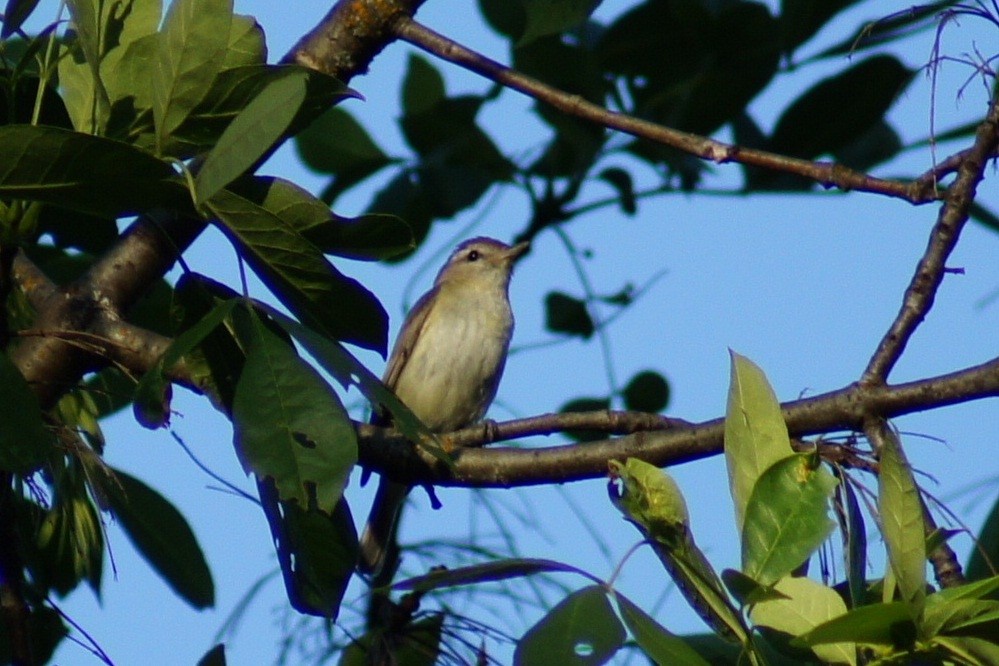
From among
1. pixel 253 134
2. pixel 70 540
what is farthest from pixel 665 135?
pixel 70 540

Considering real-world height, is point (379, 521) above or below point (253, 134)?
above

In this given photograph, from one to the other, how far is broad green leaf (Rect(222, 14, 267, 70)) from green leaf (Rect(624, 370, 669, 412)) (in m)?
2.36

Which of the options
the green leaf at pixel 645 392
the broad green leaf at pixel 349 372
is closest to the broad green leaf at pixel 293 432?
the broad green leaf at pixel 349 372

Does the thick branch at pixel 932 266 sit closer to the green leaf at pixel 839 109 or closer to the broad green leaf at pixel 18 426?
the broad green leaf at pixel 18 426

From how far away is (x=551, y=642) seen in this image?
145 centimetres

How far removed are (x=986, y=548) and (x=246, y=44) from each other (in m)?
1.51

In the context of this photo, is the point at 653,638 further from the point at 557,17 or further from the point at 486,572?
the point at 557,17

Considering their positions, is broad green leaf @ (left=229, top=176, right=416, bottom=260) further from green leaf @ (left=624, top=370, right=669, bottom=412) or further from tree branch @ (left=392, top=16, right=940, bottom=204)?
green leaf @ (left=624, top=370, right=669, bottom=412)

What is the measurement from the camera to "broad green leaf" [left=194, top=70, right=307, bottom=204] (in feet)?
5.31

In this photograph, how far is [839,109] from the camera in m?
4.12

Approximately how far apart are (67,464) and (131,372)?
35 centimetres

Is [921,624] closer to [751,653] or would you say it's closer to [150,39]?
[751,653]

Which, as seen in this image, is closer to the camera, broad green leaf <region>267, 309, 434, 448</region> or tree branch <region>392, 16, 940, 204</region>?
broad green leaf <region>267, 309, 434, 448</region>

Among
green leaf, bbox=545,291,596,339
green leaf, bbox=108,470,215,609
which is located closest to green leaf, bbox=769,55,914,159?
green leaf, bbox=545,291,596,339
